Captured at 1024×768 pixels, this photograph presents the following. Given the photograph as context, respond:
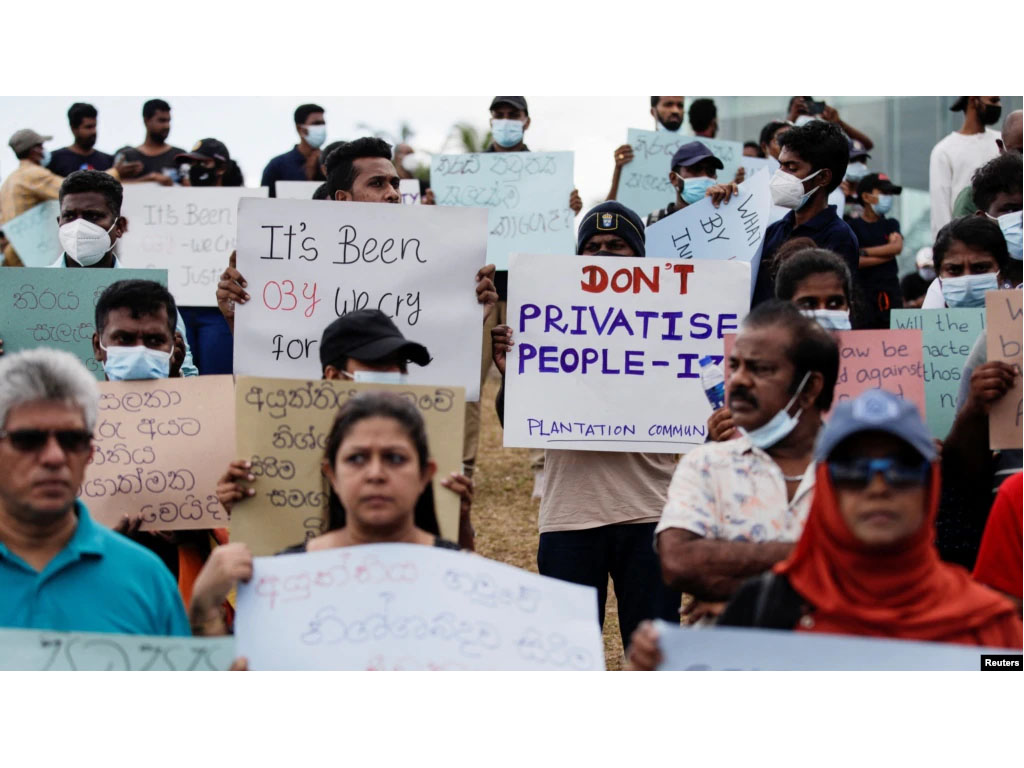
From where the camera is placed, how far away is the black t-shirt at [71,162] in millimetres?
11383

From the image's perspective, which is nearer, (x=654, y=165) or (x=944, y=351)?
(x=944, y=351)

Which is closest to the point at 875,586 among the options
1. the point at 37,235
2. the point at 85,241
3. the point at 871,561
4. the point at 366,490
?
the point at 871,561

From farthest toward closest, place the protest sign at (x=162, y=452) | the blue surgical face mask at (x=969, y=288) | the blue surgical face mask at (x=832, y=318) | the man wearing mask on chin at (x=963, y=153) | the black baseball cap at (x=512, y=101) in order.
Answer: the man wearing mask on chin at (x=963, y=153) → the black baseball cap at (x=512, y=101) → the blue surgical face mask at (x=969, y=288) → the blue surgical face mask at (x=832, y=318) → the protest sign at (x=162, y=452)

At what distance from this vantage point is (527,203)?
902 centimetres

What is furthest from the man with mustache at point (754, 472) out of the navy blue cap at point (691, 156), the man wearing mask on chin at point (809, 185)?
the navy blue cap at point (691, 156)

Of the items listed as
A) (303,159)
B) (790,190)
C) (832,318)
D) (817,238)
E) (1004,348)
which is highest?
(303,159)

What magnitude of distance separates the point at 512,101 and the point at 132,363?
4.71 metres

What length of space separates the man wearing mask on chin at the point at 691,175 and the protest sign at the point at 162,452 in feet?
13.4

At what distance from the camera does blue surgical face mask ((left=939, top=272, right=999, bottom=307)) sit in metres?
5.68

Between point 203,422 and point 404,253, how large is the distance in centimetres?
123

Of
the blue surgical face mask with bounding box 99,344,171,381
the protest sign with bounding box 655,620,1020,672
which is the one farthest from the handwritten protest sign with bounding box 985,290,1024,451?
the blue surgical face mask with bounding box 99,344,171,381

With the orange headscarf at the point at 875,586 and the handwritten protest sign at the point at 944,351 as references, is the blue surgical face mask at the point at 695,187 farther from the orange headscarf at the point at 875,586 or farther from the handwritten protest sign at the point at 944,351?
the orange headscarf at the point at 875,586

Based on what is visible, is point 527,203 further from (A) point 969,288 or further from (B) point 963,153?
(A) point 969,288

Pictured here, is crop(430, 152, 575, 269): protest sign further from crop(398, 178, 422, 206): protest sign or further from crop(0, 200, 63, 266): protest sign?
crop(0, 200, 63, 266): protest sign
